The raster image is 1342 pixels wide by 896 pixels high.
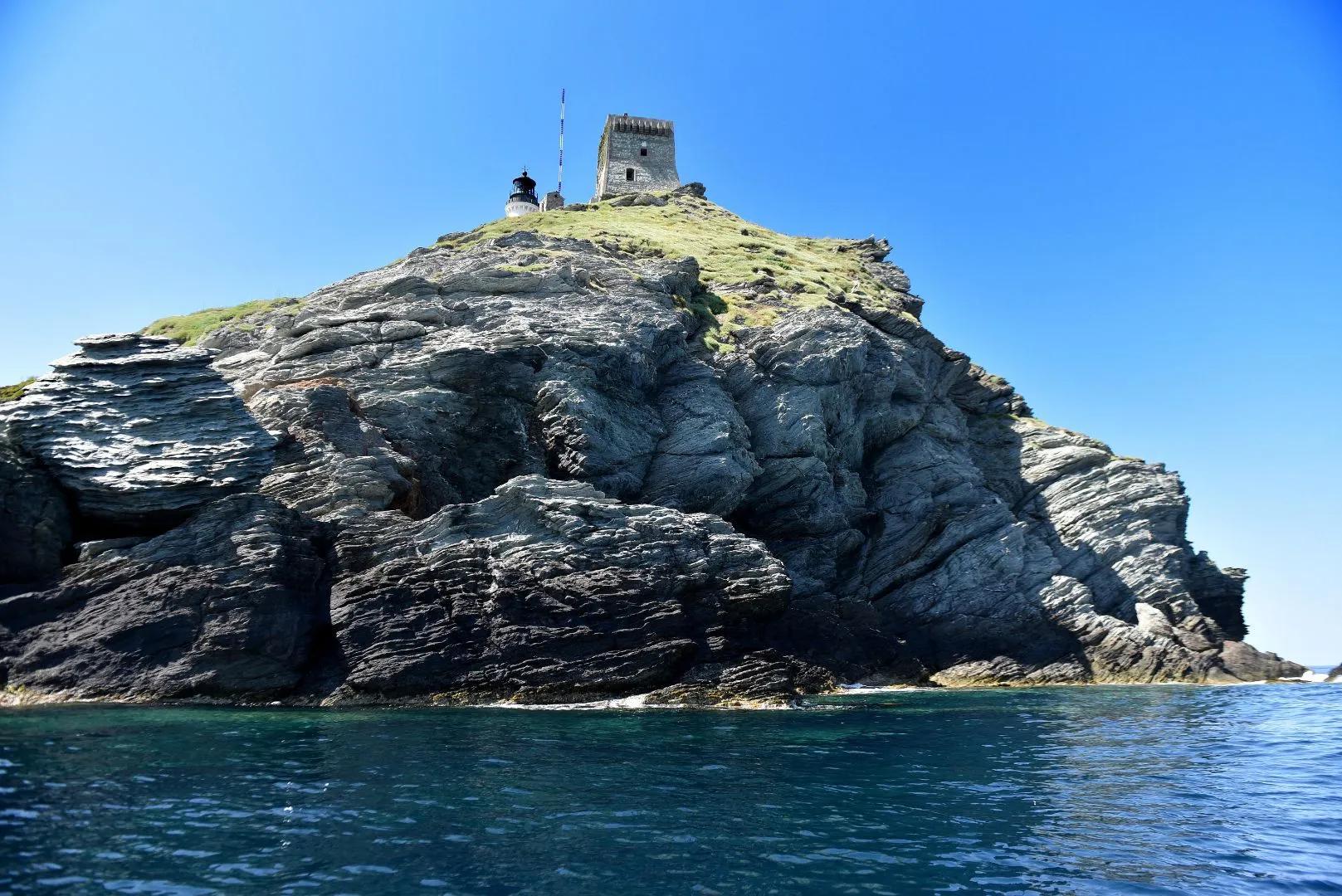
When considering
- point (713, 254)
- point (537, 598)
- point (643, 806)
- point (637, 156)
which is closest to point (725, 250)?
point (713, 254)

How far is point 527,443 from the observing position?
136 ft

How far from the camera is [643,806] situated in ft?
50.3

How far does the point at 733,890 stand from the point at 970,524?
43.4 meters

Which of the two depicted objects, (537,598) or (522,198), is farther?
(522,198)

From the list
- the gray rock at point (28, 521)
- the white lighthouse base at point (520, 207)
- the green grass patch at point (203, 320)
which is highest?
the white lighthouse base at point (520, 207)

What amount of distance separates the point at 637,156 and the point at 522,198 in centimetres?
1778

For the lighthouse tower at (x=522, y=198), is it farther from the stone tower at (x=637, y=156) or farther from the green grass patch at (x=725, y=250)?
the green grass patch at (x=725, y=250)

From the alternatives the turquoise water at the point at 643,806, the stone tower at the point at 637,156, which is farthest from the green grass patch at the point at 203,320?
the stone tower at the point at 637,156

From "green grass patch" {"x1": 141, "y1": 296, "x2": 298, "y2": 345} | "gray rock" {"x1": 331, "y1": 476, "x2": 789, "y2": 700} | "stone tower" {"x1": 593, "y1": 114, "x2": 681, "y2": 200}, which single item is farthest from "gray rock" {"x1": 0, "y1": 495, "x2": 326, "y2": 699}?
"stone tower" {"x1": 593, "y1": 114, "x2": 681, "y2": 200}

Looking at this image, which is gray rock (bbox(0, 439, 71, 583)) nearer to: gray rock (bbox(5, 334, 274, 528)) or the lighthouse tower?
gray rock (bbox(5, 334, 274, 528))

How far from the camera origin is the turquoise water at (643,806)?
1141 cm

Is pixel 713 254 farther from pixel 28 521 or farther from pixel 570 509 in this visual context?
pixel 28 521

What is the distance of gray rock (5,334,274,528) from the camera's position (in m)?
32.0

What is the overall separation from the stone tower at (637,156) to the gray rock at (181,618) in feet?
281
